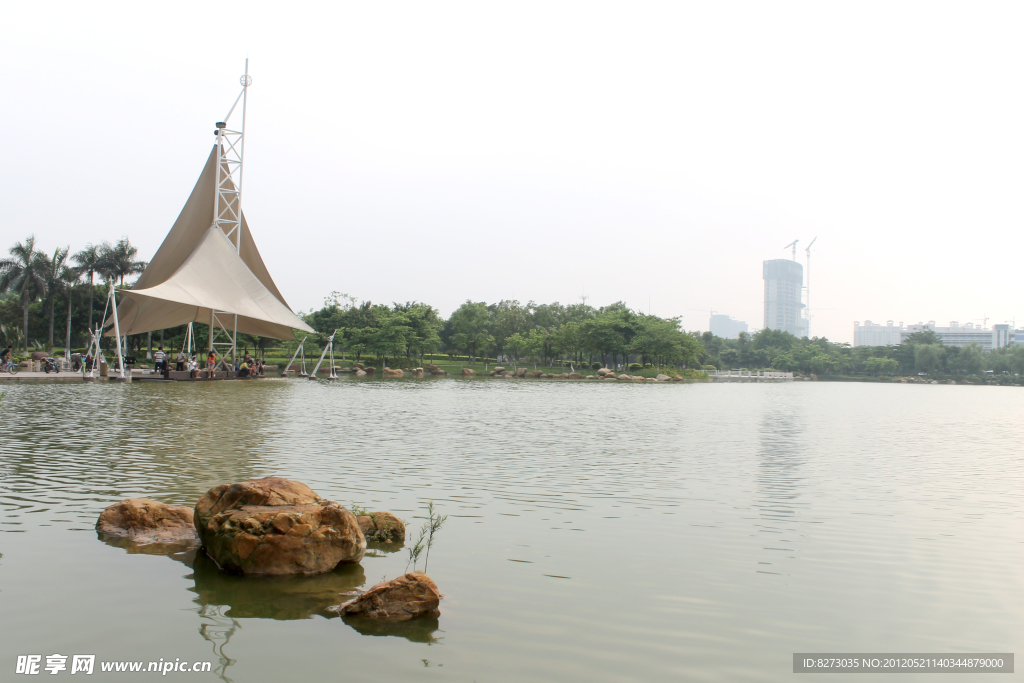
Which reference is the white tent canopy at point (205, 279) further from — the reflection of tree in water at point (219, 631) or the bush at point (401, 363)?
the reflection of tree in water at point (219, 631)

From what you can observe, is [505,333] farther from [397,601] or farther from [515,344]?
[397,601]

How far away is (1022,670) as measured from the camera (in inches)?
139

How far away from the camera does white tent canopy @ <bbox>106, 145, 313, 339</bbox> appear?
30078 millimetres

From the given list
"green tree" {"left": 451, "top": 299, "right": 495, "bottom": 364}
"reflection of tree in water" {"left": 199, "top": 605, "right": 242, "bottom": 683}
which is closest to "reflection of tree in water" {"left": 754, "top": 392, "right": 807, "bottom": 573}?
"reflection of tree in water" {"left": 199, "top": 605, "right": 242, "bottom": 683}

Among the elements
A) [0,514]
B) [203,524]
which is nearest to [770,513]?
[203,524]

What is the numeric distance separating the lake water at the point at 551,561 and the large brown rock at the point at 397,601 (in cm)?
13

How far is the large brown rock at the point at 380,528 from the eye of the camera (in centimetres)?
546

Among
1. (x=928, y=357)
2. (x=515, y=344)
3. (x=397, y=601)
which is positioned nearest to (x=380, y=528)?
(x=397, y=601)

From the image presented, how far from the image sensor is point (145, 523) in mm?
5484

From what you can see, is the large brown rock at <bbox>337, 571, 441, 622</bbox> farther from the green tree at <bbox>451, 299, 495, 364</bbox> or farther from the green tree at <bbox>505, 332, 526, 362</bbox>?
the green tree at <bbox>451, 299, 495, 364</bbox>

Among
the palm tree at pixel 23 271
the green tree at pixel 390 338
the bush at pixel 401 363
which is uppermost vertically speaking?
the palm tree at pixel 23 271

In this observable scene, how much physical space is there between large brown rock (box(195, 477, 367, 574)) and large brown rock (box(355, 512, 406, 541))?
0.41 m

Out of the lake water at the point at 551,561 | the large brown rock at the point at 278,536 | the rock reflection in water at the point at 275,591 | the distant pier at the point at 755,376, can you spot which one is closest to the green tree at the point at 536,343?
the distant pier at the point at 755,376

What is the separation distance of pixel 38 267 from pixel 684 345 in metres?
52.1
